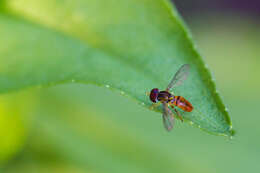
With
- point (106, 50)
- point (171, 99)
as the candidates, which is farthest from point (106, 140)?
point (106, 50)

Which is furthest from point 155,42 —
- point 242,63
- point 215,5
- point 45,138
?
point 215,5

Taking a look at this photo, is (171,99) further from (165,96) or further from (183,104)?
(183,104)

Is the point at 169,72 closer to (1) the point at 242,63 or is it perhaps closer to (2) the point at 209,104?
(2) the point at 209,104

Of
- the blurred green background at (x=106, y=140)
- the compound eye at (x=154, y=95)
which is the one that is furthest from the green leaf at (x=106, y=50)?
the blurred green background at (x=106, y=140)

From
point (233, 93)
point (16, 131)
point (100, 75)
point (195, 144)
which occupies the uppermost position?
point (233, 93)

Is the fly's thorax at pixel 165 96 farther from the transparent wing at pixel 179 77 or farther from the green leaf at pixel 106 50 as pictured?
the green leaf at pixel 106 50

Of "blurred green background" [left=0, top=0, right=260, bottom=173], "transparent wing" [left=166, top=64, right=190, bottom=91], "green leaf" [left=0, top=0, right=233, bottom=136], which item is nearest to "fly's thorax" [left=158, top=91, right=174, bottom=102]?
"transparent wing" [left=166, top=64, right=190, bottom=91]
